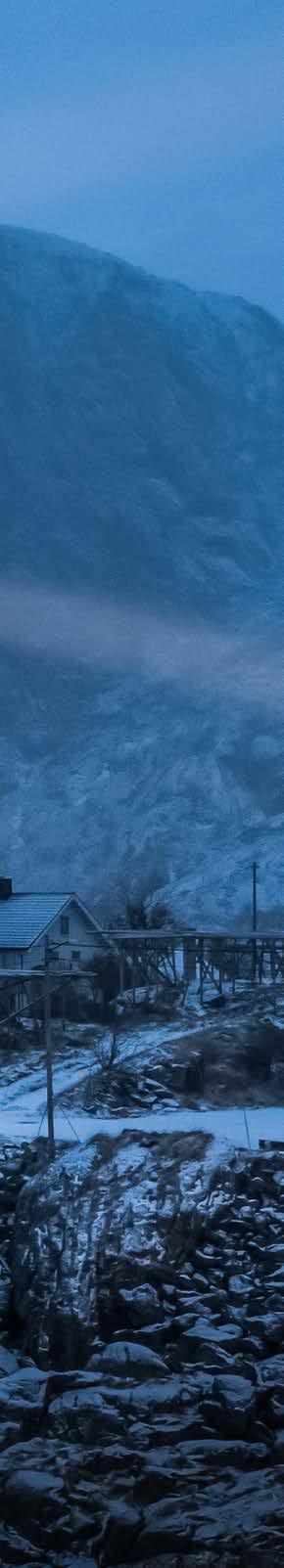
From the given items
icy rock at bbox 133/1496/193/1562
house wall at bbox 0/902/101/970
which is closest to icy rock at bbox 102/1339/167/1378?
icy rock at bbox 133/1496/193/1562

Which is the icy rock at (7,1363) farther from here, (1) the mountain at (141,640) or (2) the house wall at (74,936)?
(1) the mountain at (141,640)

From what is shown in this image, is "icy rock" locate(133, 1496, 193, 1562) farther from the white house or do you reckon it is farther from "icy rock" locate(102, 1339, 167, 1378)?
the white house

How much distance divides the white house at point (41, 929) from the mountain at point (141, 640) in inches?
1525

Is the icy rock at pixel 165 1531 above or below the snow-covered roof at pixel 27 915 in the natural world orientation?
below

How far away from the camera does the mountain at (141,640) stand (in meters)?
115

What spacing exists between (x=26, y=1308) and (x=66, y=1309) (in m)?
0.43

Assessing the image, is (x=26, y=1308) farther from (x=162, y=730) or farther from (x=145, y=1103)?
(x=162, y=730)

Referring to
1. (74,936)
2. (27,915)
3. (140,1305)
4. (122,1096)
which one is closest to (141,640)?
(74,936)

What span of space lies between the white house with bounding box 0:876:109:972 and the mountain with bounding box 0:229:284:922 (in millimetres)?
38741

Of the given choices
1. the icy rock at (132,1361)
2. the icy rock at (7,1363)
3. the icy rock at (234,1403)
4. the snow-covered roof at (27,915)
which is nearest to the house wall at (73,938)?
the snow-covered roof at (27,915)

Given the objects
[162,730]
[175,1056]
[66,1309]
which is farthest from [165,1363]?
[162,730]

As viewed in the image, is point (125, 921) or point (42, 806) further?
point (42, 806)

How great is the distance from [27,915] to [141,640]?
366 ft

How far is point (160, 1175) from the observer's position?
15898 millimetres
